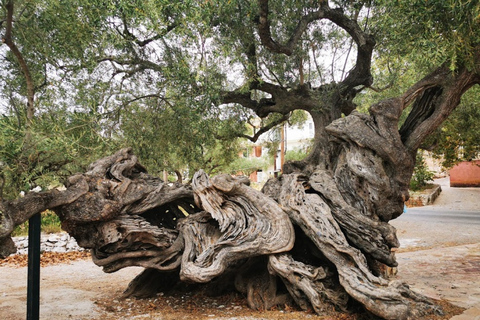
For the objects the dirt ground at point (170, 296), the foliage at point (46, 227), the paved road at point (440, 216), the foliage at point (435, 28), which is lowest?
the paved road at point (440, 216)

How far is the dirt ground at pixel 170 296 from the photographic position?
209 inches

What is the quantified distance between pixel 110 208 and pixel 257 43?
499 cm

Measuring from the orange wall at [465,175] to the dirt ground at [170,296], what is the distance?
1711cm

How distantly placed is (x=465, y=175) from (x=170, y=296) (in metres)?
27.0

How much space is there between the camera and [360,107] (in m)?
13.2

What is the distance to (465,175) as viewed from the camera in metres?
27.4

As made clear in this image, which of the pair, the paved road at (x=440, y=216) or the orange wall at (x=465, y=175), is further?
the orange wall at (x=465, y=175)

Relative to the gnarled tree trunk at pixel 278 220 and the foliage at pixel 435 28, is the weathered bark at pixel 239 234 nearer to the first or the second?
the gnarled tree trunk at pixel 278 220

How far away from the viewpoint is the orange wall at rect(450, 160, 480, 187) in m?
26.6

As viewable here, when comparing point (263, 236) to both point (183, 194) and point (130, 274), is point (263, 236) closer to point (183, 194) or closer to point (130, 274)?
point (183, 194)

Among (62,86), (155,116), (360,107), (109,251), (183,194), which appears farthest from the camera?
(360,107)

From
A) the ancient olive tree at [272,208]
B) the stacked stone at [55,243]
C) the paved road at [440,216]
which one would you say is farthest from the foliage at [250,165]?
the ancient olive tree at [272,208]

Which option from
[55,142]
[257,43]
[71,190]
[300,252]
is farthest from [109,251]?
[257,43]

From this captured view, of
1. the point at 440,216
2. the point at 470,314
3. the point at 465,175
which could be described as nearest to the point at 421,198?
the point at 440,216
